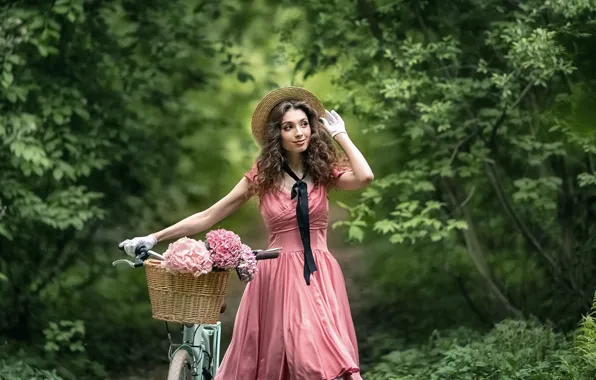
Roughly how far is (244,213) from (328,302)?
520 centimetres

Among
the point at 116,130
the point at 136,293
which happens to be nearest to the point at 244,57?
the point at 116,130

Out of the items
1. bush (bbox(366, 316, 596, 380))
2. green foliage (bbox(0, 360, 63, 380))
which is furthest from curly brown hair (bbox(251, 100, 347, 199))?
green foliage (bbox(0, 360, 63, 380))

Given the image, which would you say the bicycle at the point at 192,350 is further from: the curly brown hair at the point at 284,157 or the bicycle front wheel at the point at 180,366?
the curly brown hair at the point at 284,157

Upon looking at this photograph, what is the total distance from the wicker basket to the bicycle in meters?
0.10

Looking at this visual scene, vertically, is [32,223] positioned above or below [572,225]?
above

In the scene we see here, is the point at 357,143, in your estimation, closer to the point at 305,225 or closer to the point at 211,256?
the point at 305,225

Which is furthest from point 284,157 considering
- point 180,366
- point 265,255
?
point 180,366

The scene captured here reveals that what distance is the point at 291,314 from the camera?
3.74 m

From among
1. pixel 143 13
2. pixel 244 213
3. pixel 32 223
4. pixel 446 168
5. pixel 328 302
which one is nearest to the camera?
pixel 328 302

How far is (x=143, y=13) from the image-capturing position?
8258 mm

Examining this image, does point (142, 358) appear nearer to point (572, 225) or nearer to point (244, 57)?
point (244, 57)

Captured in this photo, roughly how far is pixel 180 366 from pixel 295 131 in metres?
1.06

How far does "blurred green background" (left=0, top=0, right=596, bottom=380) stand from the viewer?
697 cm

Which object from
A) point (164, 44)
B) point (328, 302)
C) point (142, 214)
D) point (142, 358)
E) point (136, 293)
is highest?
point (164, 44)
